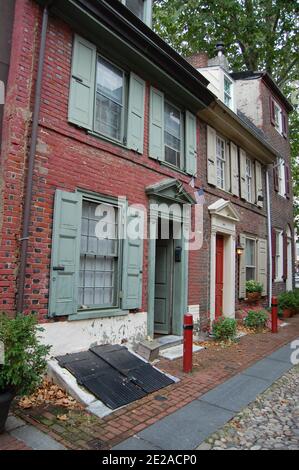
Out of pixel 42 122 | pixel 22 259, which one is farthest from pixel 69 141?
pixel 22 259

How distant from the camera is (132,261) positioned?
6.36 m

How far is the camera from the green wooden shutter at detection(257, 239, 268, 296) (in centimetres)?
1200

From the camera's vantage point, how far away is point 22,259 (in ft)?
15.1

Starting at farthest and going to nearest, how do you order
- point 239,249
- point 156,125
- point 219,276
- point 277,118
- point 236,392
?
point 277,118, point 239,249, point 219,276, point 156,125, point 236,392

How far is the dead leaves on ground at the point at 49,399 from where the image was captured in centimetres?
409

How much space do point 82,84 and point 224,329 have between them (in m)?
5.92

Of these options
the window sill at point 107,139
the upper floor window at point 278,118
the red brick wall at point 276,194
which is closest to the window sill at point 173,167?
the window sill at point 107,139

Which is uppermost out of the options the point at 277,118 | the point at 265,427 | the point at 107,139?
the point at 277,118

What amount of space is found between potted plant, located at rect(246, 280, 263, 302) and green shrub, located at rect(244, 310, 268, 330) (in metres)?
1.35

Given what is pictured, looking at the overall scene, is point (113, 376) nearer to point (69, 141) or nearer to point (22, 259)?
point (22, 259)

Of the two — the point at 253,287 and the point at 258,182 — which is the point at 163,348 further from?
the point at 258,182

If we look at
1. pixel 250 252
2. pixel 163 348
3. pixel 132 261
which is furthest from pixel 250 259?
pixel 132 261

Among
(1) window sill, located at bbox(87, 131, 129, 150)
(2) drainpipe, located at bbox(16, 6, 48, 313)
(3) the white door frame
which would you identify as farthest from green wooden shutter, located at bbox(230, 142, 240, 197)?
(2) drainpipe, located at bbox(16, 6, 48, 313)

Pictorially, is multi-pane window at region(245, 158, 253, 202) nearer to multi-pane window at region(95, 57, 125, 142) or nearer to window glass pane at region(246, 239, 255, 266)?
window glass pane at region(246, 239, 255, 266)
